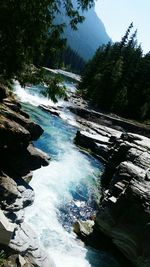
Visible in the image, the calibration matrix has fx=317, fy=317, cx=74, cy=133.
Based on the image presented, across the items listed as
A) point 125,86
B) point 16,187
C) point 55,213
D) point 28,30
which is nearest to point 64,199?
point 55,213

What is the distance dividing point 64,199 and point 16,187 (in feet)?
24.7

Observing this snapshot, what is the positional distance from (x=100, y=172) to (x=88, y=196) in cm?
848

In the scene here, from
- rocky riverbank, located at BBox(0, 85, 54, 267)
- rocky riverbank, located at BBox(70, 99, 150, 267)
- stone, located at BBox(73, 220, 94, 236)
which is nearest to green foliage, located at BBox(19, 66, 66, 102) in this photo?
rocky riverbank, located at BBox(0, 85, 54, 267)

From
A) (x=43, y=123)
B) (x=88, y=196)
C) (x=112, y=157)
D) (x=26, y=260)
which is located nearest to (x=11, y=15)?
(x=26, y=260)

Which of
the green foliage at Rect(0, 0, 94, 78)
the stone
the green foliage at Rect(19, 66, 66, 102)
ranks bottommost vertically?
the stone

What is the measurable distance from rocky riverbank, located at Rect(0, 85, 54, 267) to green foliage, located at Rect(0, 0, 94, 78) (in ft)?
20.9

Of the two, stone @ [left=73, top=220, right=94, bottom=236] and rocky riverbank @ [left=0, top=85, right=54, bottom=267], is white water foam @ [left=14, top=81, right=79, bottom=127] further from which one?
stone @ [left=73, top=220, right=94, bottom=236]

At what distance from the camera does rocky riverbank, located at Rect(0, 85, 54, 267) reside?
13852 millimetres

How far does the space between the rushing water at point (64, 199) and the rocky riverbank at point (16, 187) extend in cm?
195

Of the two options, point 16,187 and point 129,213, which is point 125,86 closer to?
point 129,213

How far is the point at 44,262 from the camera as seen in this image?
15.7 meters

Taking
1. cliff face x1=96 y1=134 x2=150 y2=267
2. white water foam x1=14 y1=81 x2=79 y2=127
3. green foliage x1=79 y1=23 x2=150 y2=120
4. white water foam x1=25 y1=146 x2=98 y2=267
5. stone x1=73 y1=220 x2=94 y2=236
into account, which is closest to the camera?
white water foam x1=25 y1=146 x2=98 y2=267

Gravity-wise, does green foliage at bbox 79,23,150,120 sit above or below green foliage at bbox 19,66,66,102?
above

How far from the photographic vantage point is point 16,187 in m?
18.4
